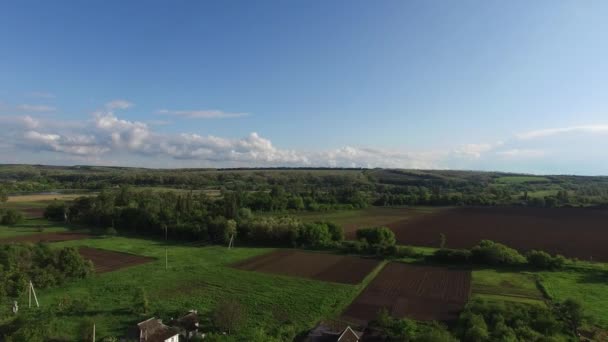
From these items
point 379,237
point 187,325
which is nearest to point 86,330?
point 187,325

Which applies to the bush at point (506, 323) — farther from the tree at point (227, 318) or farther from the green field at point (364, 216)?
the green field at point (364, 216)

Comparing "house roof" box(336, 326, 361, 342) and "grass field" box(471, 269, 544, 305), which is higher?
"house roof" box(336, 326, 361, 342)

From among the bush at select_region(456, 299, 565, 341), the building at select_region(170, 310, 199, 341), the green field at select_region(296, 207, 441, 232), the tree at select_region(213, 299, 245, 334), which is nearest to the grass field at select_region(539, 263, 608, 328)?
the bush at select_region(456, 299, 565, 341)

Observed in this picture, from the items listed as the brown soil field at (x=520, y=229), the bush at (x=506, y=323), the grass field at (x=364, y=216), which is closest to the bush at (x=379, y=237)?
the brown soil field at (x=520, y=229)

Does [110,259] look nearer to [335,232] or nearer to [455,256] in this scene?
[335,232]

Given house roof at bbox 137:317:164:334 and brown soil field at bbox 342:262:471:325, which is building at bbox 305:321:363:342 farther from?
house roof at bbox 137:317:164:334

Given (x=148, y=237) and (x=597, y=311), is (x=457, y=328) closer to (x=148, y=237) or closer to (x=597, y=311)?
(x=597, y=311)

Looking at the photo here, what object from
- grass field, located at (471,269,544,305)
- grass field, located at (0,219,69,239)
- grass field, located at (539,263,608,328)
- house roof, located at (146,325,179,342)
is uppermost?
house roof, located at (146,325,179,342)
